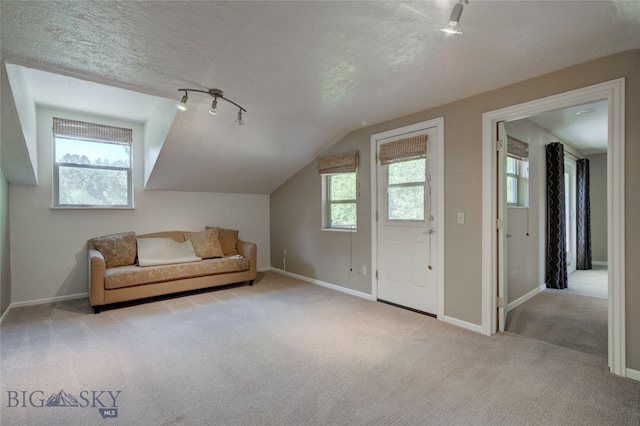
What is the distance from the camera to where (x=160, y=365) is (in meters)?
2.20

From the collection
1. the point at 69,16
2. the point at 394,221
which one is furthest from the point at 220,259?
the point at 69,16

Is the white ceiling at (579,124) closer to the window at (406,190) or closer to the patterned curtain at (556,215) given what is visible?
the patterned curtain at (556,215)

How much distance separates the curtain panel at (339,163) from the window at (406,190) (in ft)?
1.77

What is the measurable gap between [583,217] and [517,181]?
10.3ft

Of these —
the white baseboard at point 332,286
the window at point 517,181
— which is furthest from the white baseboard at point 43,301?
the window at point 517,181

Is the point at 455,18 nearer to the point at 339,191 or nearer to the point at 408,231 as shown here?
the point at 408,231

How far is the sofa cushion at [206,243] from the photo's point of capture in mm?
4512

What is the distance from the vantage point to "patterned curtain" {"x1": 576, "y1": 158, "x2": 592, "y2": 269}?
18.5 feet

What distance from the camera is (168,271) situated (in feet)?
12.7

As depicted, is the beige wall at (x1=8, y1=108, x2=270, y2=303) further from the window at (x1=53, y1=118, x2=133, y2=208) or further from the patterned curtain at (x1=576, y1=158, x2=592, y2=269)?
the patterned curtain at (x1=576, y1=158, x2=592, y2=269)

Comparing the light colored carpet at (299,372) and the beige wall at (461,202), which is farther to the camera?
the beige wall at (461,202)

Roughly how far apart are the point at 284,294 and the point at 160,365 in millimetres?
2017

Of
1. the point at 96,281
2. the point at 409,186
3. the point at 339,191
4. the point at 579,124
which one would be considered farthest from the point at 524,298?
the point at 96,281

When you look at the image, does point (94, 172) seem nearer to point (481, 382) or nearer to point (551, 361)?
point (481, 382)
